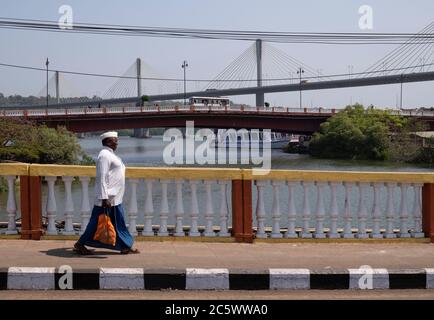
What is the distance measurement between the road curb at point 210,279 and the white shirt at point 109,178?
81cm

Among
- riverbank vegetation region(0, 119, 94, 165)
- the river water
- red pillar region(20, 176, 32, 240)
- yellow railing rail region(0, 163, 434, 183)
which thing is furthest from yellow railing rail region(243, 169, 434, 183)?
riverbank vegetation region(0, 119, 94, 165)

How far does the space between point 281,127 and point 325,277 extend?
47.4 m

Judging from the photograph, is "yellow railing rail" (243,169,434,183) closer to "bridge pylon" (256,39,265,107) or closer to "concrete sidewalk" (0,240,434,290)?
"concrete sidewalk" (0,240,434,290)

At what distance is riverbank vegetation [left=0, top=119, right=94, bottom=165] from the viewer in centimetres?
→ 3027

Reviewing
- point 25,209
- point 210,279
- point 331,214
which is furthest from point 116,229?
point 331,214

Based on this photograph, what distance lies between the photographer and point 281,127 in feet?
172

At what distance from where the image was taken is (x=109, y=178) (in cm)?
584

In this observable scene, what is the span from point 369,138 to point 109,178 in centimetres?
4604

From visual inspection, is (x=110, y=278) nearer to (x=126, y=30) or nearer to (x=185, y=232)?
(x=185, y=232)

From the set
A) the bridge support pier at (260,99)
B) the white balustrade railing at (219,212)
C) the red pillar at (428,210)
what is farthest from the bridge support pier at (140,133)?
the red pillar at (428,210)

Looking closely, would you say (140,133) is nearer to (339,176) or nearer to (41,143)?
(41,143)

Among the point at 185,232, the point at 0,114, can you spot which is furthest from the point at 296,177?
the point at 0,114

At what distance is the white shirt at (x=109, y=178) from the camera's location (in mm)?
5766
